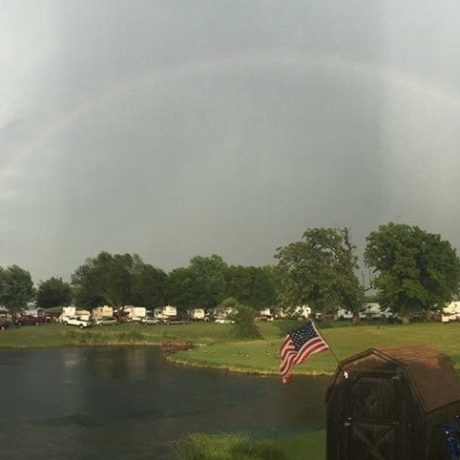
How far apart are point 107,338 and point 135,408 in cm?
6130

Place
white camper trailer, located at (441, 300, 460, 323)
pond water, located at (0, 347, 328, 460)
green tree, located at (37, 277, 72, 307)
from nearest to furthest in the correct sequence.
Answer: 1. pond water, located at (0, 347, 328, 460)
2. white camper trailer, located at (441, 300, 460, 323)
3. green tree, located at (37, 277, 72, 307)

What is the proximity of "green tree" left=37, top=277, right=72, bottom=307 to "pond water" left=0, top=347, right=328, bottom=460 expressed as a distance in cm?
12151

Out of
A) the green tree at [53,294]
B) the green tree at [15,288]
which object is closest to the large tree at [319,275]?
the green tree at [15,288]

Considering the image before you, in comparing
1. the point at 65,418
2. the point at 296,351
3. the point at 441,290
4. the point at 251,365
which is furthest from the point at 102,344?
the point at 296,351

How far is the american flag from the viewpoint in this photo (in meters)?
21.7

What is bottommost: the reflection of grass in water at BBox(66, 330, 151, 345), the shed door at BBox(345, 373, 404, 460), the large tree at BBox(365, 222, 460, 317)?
the reflection of grass in water at BBox(66, 330, 151, 345)

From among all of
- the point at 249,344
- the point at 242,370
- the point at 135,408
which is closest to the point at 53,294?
the point at 249,344

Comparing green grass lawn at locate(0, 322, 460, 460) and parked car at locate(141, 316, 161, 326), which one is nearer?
green grass lawn at locate(0, 322, 460, 460)

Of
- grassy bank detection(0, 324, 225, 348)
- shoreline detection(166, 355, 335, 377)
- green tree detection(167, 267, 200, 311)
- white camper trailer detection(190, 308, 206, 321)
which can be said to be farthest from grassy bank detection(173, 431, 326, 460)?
green tree detection(167, 267, 200, 311)

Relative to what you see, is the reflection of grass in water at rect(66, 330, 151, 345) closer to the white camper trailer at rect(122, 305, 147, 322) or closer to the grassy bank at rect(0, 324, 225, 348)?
the grassy bank at rect(0, 324, 225, 348)

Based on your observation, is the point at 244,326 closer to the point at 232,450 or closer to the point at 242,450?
the point at 242,450

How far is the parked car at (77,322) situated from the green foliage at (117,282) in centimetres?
2537

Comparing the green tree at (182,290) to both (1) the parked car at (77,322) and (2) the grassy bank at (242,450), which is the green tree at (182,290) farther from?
(2) the grassy bank at (242,450)

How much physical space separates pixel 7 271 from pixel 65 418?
136937 millimetres
